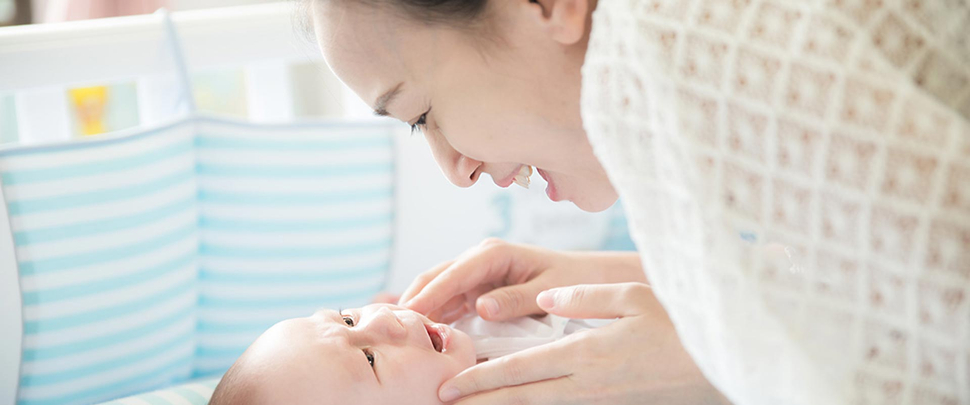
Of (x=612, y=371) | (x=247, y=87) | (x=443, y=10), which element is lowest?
(x=612, y=371)

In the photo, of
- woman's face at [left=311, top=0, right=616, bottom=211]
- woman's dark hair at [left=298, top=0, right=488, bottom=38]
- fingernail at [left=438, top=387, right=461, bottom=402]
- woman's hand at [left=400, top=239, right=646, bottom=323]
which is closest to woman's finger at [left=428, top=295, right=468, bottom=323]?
woman's hand at [left=400, top=239, right=646, bottom=323]

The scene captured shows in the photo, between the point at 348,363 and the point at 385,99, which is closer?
the point at 385,99

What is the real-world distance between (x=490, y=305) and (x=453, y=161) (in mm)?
276

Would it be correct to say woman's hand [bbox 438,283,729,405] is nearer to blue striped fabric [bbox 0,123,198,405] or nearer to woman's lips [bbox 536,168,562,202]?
woman's lips [bbox 536,168,562,202]

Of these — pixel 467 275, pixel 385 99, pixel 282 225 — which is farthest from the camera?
pixel 282 225

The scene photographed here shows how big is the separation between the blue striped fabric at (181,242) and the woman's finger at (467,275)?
1.17 ft

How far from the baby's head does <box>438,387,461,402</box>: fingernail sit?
3cm

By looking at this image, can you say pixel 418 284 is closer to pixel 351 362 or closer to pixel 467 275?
pixel 467 275

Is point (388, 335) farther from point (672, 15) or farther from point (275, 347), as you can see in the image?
point (672, 15)

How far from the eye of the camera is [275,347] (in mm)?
1060

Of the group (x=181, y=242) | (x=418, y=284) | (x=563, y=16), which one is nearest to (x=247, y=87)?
(x=181, y=242)

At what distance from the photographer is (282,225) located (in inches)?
58.3

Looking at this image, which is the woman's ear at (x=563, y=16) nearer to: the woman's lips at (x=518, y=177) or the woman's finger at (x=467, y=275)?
the woman's lips at (x=518, y=177)

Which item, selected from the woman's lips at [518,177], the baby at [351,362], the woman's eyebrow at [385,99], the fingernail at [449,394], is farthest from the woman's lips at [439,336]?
the woman's eyebrow at [385,99]
